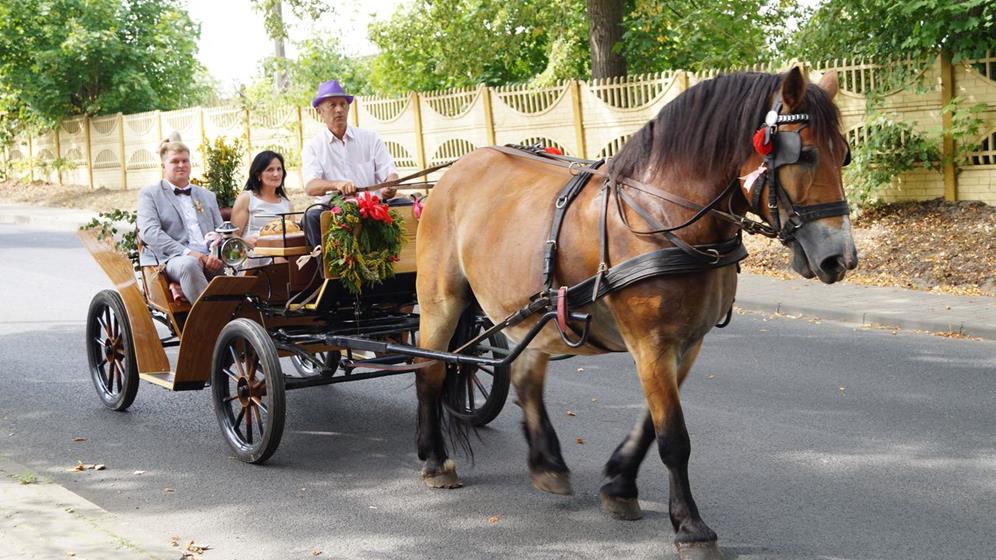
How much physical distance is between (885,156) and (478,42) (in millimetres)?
11716

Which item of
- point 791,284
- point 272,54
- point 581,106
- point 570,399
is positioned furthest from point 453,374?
point 272,54

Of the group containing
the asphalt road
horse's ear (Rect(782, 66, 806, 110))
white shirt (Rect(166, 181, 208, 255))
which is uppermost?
horse's ear (Rect(782, 66, 806, 110))

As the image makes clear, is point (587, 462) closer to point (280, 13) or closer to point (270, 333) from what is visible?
point (270, 333)

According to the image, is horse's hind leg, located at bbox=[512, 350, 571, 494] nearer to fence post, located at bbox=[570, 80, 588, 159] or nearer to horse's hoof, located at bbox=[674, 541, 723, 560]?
horse's hoof, located at bbox=[674, 541, 723, 560]

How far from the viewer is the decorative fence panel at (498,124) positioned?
13.5 m

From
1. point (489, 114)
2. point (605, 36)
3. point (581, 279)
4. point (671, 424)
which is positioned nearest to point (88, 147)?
point (489, 114)

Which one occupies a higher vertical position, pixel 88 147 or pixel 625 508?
pixel 88 147

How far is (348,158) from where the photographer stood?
7.64 meters

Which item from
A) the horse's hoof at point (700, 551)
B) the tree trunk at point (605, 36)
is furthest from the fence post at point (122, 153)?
the horse's hoof at point (700, 551)

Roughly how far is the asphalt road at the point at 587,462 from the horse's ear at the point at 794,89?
74.2 inches

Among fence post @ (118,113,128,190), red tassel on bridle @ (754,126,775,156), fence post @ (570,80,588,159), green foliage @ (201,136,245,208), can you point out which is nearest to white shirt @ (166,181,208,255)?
green foliage @ (201,136,245,208)

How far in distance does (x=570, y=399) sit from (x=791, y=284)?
561 centimetres

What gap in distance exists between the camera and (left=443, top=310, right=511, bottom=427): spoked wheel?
6.12 m

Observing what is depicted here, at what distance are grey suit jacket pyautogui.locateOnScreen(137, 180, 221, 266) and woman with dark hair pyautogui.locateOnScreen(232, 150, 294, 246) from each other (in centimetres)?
17
